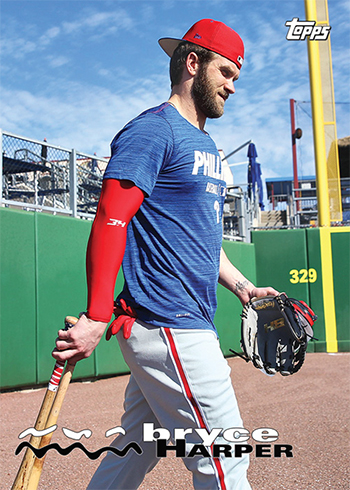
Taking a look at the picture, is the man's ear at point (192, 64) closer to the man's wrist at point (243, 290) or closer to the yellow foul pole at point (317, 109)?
the man's wrist at point (243, 290)

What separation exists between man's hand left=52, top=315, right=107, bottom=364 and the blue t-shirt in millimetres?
221

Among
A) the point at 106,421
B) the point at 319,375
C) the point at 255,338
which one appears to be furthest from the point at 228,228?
the point at 255,338

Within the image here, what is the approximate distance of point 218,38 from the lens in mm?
1955

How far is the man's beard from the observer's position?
1.95m

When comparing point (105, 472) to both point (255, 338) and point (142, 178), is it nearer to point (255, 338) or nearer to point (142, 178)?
point (255, 338)

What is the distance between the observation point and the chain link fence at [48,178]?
22.3 feet

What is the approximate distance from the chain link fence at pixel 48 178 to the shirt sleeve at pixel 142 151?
4681 mm

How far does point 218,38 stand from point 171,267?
3.10ft

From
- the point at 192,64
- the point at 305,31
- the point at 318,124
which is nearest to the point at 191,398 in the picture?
the point at 192,64

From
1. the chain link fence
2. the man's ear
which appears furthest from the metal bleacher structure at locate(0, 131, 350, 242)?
the man's ear

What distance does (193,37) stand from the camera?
1989 millimetres

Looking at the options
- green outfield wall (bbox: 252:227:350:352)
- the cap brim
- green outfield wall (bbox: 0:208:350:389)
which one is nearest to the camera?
the cap brim

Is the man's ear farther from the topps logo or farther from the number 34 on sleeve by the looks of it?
the topps logo

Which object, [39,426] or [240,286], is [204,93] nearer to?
[240,286]
